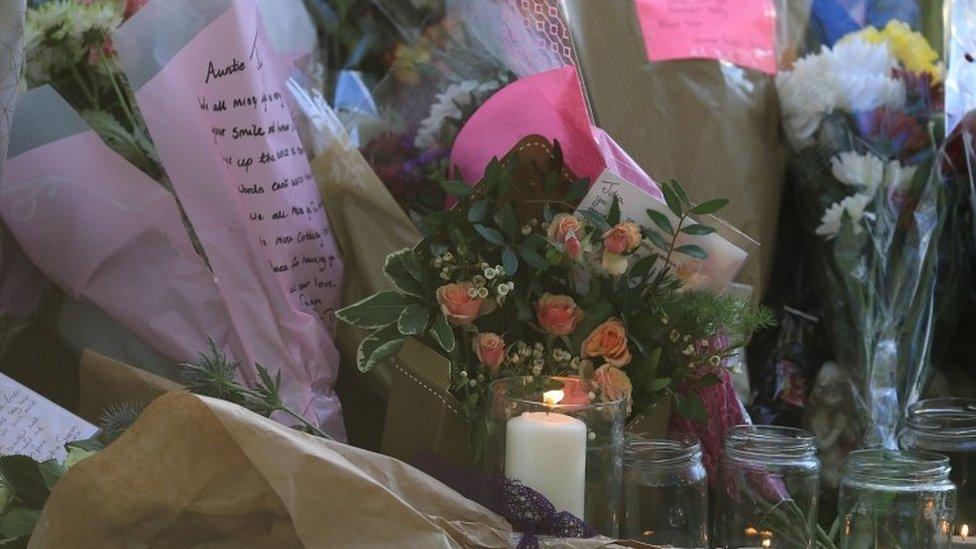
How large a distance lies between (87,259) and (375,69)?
485 millimetres

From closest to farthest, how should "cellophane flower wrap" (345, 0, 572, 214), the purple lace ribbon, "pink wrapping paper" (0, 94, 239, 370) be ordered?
the purple lace ribbon, "pink wrapping paper" (0, 94, 239, 370), "cellophane flower wrap" (345, 0, 572, 214)

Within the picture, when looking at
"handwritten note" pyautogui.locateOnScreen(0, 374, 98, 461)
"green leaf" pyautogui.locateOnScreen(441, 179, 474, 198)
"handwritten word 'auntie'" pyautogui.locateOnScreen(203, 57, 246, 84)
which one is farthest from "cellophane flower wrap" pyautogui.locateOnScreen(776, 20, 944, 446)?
"handwritten note" pyautogui.locateOnScreen(0, 374, 98, 461)

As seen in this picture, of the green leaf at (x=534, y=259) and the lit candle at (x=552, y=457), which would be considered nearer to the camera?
the lit candle at (x=552, y=457)

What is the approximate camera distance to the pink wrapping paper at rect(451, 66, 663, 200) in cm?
127

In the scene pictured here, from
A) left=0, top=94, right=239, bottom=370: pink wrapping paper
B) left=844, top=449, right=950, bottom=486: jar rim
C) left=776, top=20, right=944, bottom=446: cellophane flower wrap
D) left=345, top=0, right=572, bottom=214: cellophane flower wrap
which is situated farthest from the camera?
left=776, top=20, right=944, bottom=446: cellophane flower wrap

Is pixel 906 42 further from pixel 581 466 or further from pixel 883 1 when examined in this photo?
pixel 581 466

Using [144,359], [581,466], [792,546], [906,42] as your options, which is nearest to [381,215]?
[144,359]

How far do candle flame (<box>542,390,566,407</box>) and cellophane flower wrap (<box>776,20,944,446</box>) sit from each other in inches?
21.7

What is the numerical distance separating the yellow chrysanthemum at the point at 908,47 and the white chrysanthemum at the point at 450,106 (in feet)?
1.65

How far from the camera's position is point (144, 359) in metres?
1.36

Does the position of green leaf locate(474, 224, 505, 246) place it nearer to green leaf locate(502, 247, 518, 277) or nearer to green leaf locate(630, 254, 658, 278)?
green leaf locate(502, 247, 518, 277)

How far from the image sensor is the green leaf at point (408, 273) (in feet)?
3.88

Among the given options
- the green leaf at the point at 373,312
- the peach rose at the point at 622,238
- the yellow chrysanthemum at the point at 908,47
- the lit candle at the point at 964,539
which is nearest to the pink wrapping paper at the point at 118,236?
the green leaf at the point at 373,312

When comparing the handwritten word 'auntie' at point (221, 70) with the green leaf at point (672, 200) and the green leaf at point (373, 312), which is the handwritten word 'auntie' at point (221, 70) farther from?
the green leaf at point (672, 200)
